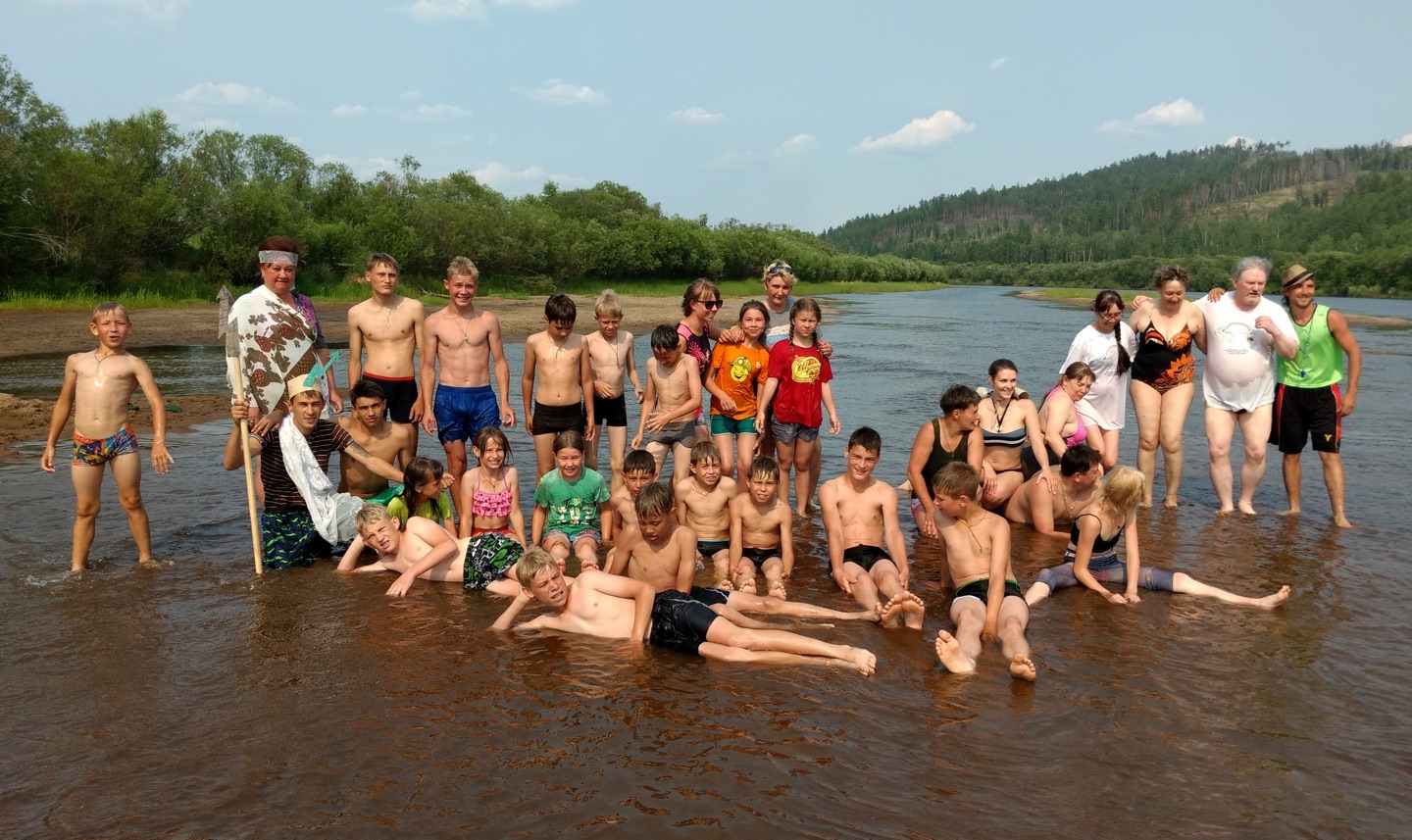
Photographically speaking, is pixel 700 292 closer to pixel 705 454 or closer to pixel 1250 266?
pixel 705 454

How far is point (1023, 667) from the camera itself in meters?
4.98

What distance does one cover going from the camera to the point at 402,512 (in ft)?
23.8

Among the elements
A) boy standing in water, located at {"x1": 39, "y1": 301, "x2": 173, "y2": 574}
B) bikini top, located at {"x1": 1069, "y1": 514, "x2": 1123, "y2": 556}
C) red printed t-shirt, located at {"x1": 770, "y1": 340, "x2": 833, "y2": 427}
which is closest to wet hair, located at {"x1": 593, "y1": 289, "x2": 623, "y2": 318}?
red printed t-shirt, located at {"x1": 770, "y1": 340, "x2": 833, "y2": 427}

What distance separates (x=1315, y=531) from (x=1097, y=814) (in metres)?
5.83

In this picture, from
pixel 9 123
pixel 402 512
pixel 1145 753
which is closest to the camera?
pixel 1145 753

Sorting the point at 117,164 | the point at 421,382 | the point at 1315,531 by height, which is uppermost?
the point at 117,164

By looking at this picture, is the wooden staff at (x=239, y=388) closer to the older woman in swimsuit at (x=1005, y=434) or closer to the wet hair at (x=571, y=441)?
the wet hair at (x=571, y=441)

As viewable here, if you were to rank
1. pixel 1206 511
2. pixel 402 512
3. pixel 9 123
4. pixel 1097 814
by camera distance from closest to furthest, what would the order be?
pixel 1097 814
pixel 402 512
pixel 1206 511
pixel 9 123

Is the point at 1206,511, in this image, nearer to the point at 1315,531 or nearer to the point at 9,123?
the point at 1315,531

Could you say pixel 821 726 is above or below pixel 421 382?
below

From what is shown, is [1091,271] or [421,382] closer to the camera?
[421,382]

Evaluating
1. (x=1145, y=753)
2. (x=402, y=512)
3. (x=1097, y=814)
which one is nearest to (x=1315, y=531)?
(x=1145, y=753)

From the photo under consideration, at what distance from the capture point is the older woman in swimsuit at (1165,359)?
28.3 ft

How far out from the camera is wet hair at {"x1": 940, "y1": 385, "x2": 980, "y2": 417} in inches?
282
